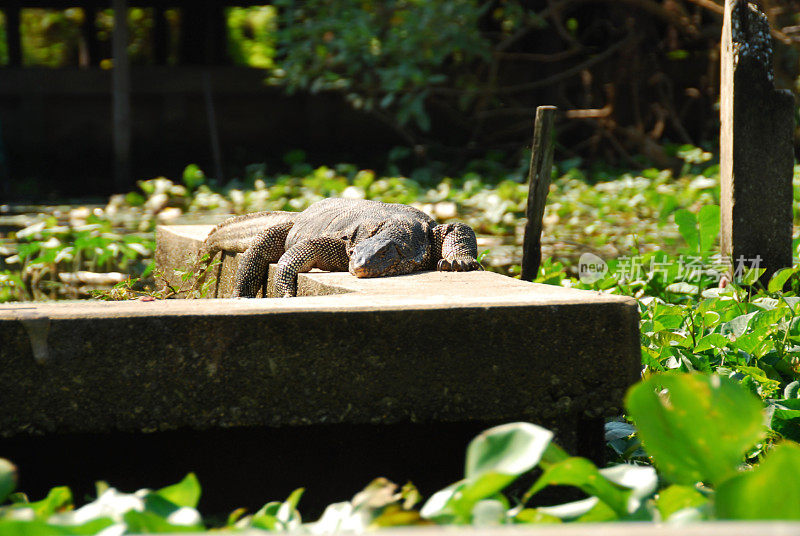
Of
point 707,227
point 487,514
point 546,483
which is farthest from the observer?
point 707,227

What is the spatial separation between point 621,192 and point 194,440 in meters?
7.34

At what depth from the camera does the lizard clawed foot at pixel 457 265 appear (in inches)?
137

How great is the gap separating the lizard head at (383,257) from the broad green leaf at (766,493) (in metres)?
1.98

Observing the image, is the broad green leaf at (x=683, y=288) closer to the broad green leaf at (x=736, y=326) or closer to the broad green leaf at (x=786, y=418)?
the broad green leaf at (x=736, y=326)

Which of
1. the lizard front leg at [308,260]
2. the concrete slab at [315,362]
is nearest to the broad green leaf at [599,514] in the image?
the concrete slab at [315,362]

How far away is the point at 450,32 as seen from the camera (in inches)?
422

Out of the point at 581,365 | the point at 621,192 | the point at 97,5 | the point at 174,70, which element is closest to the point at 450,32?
the point at 621,192

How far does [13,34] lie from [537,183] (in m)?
11.5

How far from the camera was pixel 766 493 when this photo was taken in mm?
1258

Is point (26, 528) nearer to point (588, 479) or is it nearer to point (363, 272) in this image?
point (588, 479)

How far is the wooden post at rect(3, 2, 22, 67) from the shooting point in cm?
1341

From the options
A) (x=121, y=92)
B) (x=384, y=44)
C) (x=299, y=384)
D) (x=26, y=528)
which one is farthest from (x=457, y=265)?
(x=121, y=92)

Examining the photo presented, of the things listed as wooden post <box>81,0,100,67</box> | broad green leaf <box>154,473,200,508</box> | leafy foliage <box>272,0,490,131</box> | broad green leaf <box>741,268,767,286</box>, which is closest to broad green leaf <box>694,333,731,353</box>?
broad green leaf <box>741,268,767,286</box>

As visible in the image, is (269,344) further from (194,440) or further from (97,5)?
(97,5)
